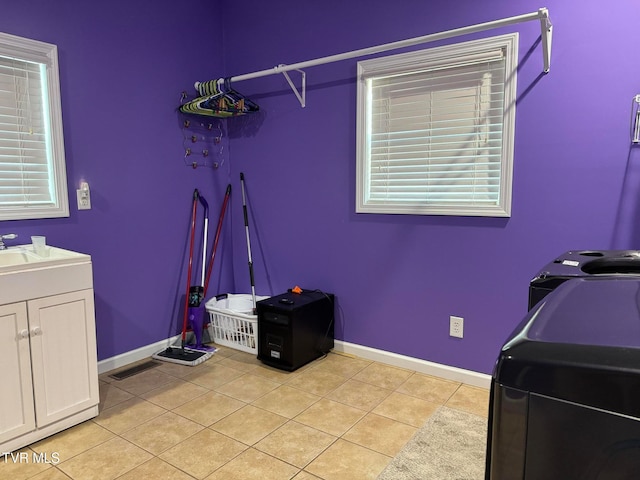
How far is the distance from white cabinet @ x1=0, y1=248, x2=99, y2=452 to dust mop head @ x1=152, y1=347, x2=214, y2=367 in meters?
0.77

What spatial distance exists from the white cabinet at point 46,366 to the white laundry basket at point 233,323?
3.62 feet

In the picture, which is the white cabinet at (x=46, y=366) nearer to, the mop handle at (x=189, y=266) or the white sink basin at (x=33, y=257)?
the white sink basin at (x=33, y=257)

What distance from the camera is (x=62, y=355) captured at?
2182mm

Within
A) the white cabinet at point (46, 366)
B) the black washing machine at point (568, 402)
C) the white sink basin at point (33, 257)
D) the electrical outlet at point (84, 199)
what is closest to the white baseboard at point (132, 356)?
the white cabinet at point (46, 366)

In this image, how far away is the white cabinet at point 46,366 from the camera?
1.99 metres

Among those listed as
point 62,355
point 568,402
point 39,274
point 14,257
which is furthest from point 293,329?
point 568,402

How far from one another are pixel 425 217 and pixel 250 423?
1.58 metres

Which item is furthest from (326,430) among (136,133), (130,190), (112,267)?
(136,133)

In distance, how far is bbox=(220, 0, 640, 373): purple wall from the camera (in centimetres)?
222

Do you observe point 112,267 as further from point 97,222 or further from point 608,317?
point 608,317

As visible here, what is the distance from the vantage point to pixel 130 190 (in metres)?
3.02

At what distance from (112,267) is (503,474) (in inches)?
113

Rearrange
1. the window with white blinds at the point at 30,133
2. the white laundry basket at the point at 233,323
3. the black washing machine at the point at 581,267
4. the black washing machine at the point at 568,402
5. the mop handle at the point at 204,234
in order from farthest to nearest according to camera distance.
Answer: the mop handle at the point at 204,234 → the white laundry basket at the point at 233,323 → the window with white blinds at the point at 30,133 → the black washing machine at the point at 581,267 → the black washing machine at the point at 568,402

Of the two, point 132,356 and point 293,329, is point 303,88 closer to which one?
point 293,329
